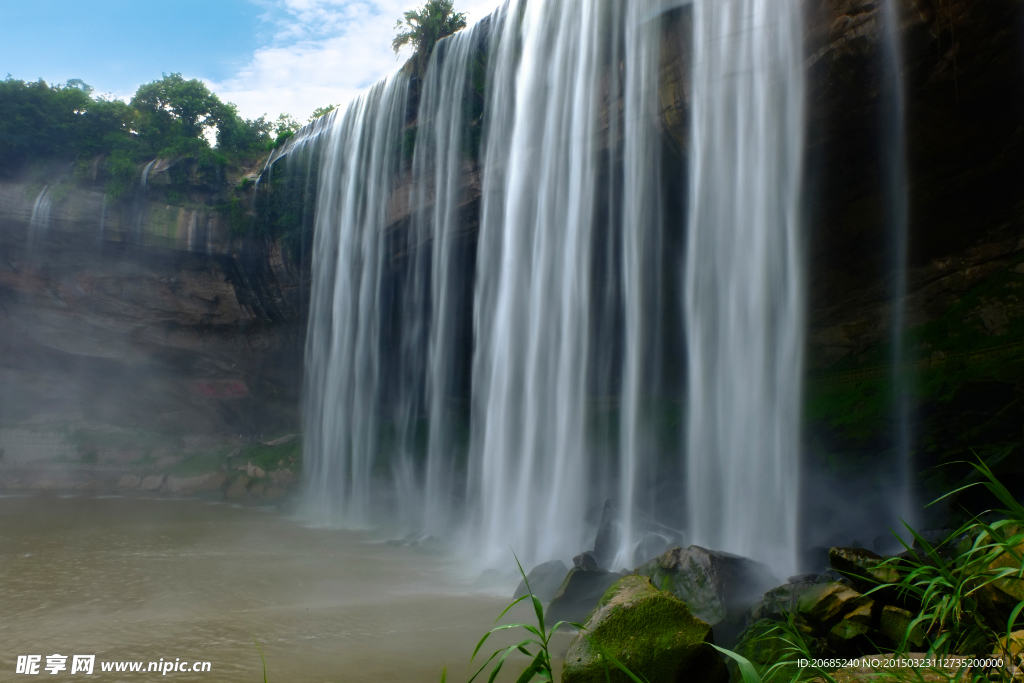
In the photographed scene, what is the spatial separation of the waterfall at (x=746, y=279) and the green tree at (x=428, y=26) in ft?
26.1

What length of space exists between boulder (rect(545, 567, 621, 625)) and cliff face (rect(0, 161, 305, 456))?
599 inches

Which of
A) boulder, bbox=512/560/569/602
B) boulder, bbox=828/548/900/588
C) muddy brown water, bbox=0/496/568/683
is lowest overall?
muddy brown water, bbox=0/496/568/683

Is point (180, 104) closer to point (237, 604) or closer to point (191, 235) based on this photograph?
point (191, 235)

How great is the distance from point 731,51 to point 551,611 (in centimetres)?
736

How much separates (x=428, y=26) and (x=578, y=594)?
13463mm

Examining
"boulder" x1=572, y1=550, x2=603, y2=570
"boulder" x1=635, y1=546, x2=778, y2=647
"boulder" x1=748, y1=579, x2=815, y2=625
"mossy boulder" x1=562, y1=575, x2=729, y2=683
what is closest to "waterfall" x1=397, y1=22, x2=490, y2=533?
"boulder" x1=572, y1=550, x2=603, y2=570

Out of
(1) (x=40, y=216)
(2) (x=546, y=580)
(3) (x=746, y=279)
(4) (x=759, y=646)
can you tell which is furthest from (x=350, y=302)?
(4) (x=759, y=646)

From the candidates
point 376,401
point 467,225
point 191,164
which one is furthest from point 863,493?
point 191,164

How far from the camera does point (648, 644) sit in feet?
11.1

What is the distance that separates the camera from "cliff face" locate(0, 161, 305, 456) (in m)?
18.8

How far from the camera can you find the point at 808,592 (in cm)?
416

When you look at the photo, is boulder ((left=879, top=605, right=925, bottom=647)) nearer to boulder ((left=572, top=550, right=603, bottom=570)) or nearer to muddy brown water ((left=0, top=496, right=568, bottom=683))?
muddy brown water ((left=0, top=496, right=568, bottom=683))

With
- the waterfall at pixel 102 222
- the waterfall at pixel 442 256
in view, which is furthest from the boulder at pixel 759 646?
the waterfall at pixel 102 222

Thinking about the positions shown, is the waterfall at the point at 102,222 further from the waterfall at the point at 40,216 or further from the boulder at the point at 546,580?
the boulder at the point at 546,580
